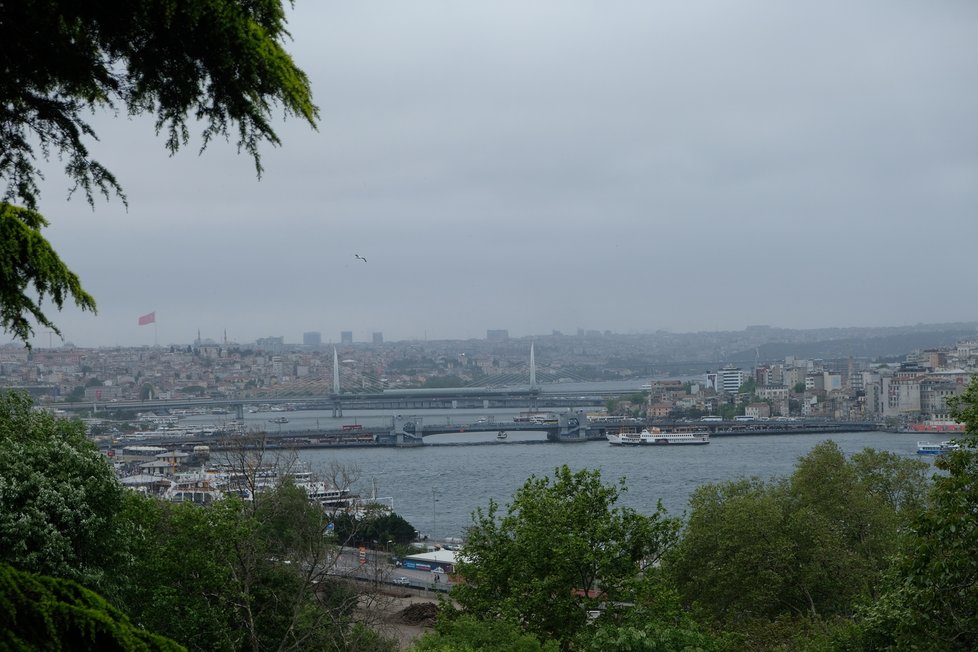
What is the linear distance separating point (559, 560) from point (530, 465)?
2024cm

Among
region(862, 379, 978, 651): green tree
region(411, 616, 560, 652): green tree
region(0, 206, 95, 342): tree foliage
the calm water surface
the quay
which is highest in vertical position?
region(0, 206, 95, 342): tree foliage

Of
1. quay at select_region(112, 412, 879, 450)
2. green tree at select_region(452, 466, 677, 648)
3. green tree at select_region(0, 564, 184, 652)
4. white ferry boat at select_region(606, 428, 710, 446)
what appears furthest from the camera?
white ferry boat at select_region(606, 428, 710, 446)

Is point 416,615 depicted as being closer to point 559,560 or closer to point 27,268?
point 559,560

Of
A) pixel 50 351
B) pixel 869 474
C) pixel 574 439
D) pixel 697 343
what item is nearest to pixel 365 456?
pixel 574 439

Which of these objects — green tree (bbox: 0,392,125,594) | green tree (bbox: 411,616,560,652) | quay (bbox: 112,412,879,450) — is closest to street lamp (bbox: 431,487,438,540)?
quay (bbox: 112,412,879,450)

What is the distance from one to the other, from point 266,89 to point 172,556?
414cm

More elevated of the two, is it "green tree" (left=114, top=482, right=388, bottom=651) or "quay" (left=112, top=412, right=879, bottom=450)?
"green tree" (left=114, top=482, right=388, bottom=651)

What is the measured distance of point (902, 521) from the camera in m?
8.53

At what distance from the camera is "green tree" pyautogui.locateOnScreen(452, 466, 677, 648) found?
5281mm

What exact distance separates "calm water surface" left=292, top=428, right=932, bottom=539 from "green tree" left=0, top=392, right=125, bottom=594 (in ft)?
38.6

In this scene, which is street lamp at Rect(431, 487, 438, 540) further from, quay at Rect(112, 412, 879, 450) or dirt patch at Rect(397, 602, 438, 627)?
quay at Rect(112, 412, 879, 450)

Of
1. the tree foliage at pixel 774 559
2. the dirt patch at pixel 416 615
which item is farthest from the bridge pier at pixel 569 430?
the tree foliage at pixel 774 559

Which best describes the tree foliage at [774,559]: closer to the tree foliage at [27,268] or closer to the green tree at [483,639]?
the green tree at [483,639]

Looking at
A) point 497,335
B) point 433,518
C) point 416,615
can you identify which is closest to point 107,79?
point 416,615
